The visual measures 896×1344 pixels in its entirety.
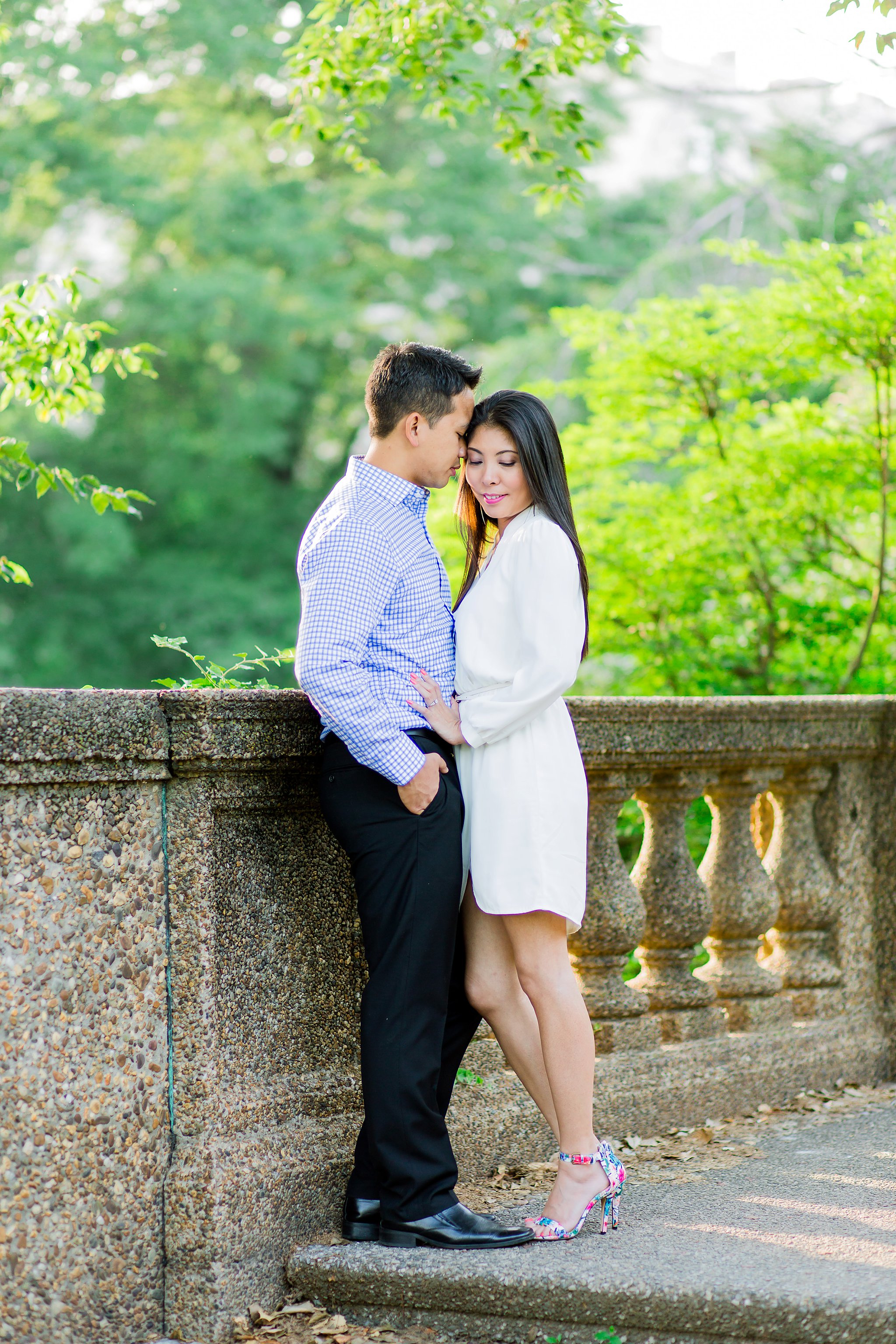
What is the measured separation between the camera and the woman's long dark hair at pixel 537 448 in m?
3.17

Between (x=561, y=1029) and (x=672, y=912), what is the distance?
3.37 feet

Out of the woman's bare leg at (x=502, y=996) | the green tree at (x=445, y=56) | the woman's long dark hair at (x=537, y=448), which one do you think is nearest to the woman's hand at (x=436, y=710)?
the woman's long dark hair at (x=537, y=448)

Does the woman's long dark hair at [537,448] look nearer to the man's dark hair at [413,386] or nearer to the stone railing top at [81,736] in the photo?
the man's dark hair at [413,386]

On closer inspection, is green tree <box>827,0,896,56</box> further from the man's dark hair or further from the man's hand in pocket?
the man's hand in pocket

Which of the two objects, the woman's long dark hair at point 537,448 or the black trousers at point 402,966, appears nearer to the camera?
the black trousers at point 402,966

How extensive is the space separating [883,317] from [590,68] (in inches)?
Result: 587

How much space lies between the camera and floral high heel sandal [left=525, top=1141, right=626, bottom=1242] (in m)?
2.96

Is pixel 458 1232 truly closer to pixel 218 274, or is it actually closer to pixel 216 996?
pixel 216 996

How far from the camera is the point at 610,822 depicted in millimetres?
3873

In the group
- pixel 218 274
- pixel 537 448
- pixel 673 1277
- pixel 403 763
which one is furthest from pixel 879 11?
pixel 218 274

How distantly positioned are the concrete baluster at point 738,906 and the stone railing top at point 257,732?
130 millimetres

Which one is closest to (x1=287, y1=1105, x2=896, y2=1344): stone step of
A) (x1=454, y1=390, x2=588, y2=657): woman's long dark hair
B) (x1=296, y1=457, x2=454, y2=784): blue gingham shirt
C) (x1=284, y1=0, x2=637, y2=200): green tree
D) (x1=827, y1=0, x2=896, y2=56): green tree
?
(x1=296, y1=457, x2=454, y2=784): blue gingham shirt

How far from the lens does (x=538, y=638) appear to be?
3.02 meters

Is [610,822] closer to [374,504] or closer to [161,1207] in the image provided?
[374,504]
